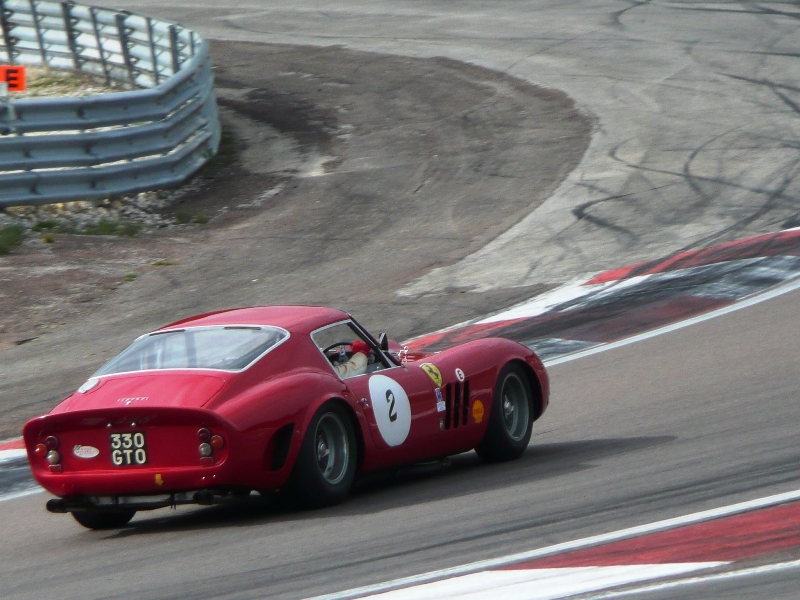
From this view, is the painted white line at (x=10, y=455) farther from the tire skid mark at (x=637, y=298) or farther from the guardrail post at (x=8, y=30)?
the guardrail post at (x=8, y=30)

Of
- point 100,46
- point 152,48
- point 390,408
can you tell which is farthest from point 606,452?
point 100,46

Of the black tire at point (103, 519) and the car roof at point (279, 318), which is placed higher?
the car roof at point (279, 318)

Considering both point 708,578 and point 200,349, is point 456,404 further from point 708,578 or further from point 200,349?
point 708,578

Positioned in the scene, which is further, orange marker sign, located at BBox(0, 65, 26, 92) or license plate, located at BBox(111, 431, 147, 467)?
orange marker sign, located at BBox(0, 65, 26, 92)

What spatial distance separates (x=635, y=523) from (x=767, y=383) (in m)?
3.44

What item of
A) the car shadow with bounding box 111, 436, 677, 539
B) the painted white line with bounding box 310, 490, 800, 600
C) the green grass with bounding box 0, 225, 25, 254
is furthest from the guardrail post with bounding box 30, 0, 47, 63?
the painted white line with bounding box 310, 490, 800, 600

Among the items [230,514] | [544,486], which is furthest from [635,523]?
[230,514]

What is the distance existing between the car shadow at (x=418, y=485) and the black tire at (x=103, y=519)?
0.06 metres

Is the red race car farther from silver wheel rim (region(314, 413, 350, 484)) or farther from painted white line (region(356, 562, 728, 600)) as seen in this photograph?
painted white line (region(356, 562, 728, 600))

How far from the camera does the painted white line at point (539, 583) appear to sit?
4422mm

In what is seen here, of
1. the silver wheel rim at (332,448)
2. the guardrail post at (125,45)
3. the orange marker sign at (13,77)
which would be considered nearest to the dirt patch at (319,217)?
the guardrail post at (125,45)

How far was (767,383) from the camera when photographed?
838 centimetres

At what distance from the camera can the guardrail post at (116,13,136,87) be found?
19409mm

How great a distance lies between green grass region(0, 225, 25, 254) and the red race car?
7.56 m
